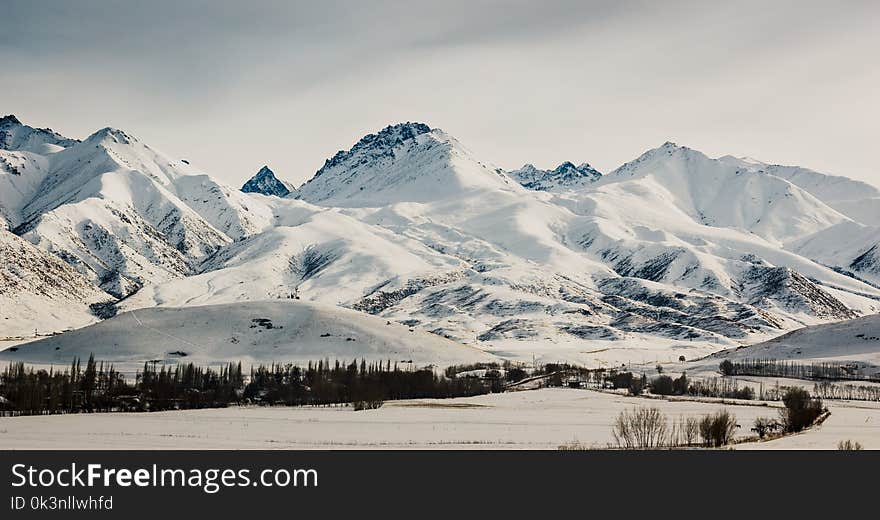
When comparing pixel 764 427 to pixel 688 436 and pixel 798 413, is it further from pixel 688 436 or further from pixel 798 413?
pixel 688 436

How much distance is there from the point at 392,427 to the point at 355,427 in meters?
4.90

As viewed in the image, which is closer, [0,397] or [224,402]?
[0,397]

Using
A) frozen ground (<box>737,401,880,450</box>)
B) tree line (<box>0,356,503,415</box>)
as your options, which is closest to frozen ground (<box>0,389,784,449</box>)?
frozen ground (<box>737,401,880,450</box>)

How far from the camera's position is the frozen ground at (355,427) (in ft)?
303

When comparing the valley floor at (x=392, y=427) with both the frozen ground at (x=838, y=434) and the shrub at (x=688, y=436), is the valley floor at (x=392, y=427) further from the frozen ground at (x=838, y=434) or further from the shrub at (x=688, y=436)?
the shrub at (x=688, y=436)

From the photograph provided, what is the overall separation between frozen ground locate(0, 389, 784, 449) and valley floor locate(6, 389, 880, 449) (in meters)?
0.12

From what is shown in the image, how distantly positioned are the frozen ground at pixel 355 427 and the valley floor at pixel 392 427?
0.38 ft

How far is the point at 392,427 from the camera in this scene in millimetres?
118875

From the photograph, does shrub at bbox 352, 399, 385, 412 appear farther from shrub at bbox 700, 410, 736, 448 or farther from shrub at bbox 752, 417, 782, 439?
shrub at bbox 700, 410, 736, 448
